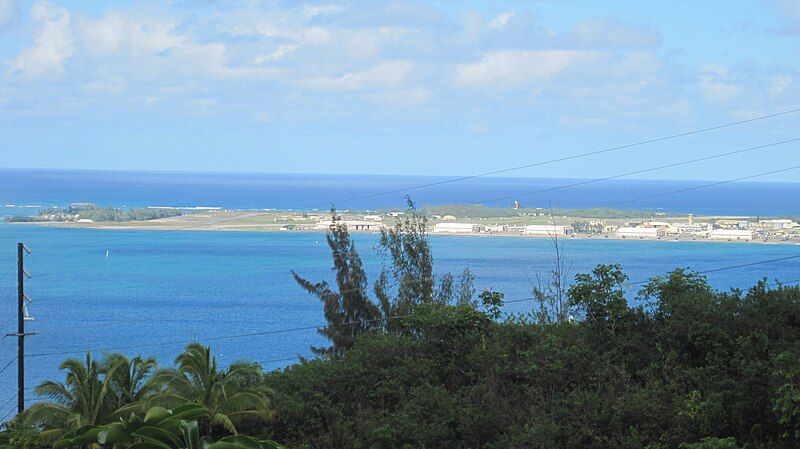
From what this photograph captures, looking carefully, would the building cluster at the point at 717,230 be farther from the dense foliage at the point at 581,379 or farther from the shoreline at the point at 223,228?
the dense foliage at the point at 581,379

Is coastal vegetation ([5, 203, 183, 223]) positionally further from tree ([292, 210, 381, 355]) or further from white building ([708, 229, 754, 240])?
tree ([292, 210, 381, 355])

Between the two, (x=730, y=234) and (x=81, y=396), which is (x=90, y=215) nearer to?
(x=730, y=234)

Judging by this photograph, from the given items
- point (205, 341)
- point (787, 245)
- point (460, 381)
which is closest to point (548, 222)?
point (787, 245)

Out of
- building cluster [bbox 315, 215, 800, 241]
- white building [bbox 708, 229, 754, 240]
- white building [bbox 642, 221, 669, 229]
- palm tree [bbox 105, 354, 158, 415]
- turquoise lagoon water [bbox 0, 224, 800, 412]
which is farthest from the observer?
white building [bbox 642, 221, 669, 229]

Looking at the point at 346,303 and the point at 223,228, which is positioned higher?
the point at 346,303

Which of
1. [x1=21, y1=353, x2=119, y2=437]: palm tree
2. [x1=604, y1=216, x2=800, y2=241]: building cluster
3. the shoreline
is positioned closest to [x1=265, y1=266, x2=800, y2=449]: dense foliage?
[x1=21, y1=353, x2=119, y2=437]: palm tree

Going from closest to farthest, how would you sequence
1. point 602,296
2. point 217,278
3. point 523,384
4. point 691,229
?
1. point 523,384
2. point 602,296
3. point 691,229
4. point 217,278

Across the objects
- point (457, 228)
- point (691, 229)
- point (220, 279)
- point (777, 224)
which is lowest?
point (220, 279)

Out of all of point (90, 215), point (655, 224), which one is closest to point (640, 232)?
point (655, 224)
